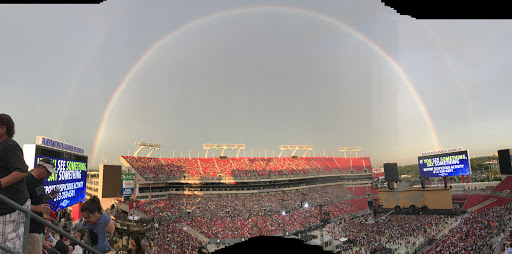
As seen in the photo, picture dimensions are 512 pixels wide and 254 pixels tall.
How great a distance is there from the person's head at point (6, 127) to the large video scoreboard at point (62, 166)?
43.5ft

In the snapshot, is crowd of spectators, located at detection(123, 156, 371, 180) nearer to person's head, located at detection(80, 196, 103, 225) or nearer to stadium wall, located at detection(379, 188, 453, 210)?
stadium wall, located at detection(379, 188, 453, 210)

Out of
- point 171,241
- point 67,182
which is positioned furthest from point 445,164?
point 67,182

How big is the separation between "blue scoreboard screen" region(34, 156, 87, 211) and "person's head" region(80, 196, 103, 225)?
539 inches

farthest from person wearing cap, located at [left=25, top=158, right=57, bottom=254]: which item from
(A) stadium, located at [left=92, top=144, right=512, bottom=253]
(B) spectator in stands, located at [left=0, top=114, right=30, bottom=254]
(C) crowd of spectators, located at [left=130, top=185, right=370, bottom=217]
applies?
(C) crowd of spectators, located at [left=130, top=185, right=370, bottom=217]

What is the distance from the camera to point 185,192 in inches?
1843

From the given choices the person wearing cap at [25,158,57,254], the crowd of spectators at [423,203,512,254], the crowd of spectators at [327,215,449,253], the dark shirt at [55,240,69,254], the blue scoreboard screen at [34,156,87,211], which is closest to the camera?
the person wearing cap at [25,158,57,254]

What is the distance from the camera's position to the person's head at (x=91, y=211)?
3.35m

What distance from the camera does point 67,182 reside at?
679 inches

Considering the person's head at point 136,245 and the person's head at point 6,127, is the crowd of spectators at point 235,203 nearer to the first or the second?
the person's head at point 136,245

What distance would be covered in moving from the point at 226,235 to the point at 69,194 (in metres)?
17.2

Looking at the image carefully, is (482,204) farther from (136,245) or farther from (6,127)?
(6,127)

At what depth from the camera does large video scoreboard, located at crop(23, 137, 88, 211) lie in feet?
46.6

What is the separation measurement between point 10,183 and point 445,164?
42910 mm

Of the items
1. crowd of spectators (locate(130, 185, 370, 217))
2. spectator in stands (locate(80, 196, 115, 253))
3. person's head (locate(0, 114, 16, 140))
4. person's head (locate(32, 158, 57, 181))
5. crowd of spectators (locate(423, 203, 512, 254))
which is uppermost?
person's head (locate(0, 114, 16, 140))
